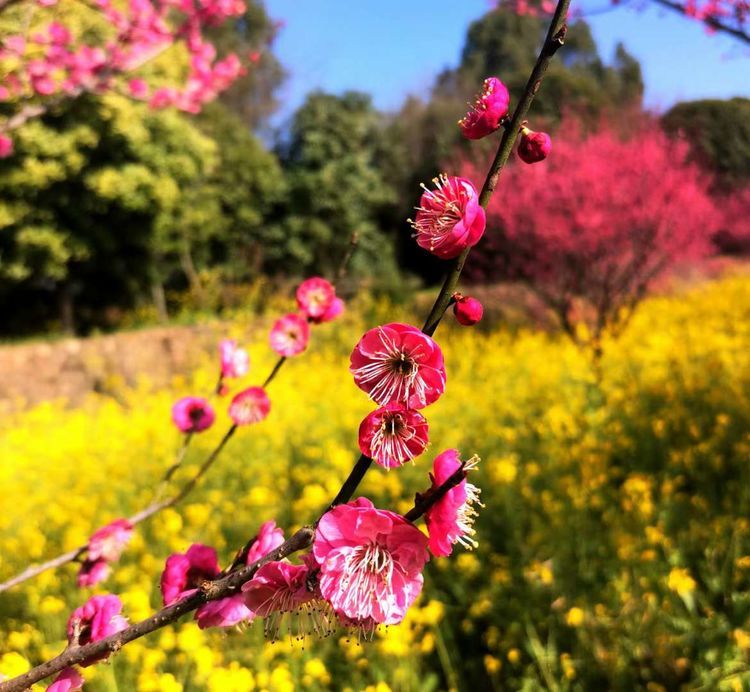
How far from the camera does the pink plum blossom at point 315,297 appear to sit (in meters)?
1.27

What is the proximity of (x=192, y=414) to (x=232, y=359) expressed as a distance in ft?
0.49

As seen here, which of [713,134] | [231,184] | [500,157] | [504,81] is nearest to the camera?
[500,157]

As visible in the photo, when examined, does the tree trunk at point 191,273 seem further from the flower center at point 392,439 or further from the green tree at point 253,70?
the flower center at point 392,439

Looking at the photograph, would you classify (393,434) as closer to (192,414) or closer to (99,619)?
(99,619)

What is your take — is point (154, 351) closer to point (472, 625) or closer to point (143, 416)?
point (143, 416)

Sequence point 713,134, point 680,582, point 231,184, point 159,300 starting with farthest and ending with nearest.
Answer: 1. point 231,184
2. point 159,300
3. point 713,134
4. point 680,582

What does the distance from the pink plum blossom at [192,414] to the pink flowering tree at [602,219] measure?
4.56m

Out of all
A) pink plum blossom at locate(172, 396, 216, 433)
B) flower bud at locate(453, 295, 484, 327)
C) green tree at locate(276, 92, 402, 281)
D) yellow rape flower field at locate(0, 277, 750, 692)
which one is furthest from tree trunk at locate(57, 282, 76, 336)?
flower bud at locate(453, 295, 484, 327)

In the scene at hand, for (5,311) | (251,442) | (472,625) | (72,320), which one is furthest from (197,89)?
(5,311)

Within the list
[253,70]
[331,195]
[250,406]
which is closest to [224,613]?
[250,406]

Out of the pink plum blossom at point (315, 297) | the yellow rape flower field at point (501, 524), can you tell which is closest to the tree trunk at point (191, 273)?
the yellow rape flower field at point (501, 524)

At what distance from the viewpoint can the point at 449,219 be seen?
0.58 metres

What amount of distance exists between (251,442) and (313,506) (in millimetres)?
1218

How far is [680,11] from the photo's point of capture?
223 centimetres
